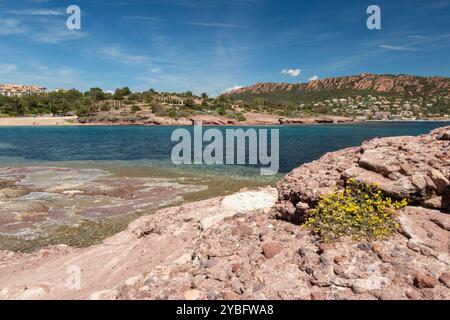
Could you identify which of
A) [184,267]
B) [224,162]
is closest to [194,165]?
[224,162]

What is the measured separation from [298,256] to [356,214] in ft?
5.12

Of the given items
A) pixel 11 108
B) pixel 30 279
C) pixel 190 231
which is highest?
pixel 11 108

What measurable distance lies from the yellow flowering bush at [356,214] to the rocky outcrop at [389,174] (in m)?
0.24

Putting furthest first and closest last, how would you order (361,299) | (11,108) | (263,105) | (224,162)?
1. (263,105)
2. (11,108)
3. (224,162)
4. (361,299)

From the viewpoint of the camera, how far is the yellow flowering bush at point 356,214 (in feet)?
22.3

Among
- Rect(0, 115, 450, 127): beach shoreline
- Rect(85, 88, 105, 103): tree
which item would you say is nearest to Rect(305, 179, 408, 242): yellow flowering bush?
Rect(0, 115, 450, 127): beach shoreline

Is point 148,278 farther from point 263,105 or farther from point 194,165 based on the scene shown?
point 263,105

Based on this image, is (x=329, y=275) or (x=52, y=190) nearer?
(x=329, y=275)

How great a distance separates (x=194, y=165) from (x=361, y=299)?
28538 millimetres

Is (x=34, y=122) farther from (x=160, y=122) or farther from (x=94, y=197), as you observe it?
(x=94, y=197)

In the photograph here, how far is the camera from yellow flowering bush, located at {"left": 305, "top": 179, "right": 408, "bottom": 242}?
268 inches

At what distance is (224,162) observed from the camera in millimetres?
35625

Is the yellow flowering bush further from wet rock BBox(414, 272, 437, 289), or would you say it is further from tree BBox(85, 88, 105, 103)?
tree BBox(85, 88, 105, 103)

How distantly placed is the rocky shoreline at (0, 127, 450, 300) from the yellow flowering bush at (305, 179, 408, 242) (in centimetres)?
18
